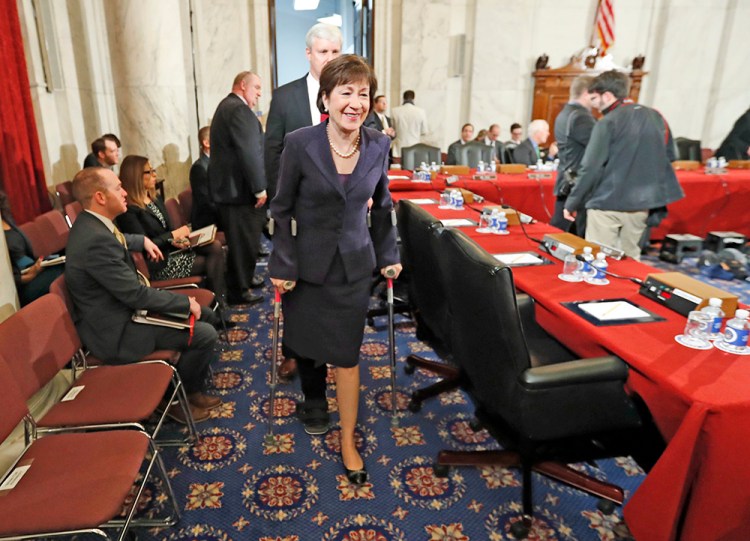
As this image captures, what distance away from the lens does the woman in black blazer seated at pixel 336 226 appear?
6.01 feet

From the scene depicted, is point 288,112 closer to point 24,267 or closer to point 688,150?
point 24,267

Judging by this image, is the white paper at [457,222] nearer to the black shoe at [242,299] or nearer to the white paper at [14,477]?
the black shoe at [242,299]

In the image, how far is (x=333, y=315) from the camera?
204 cm

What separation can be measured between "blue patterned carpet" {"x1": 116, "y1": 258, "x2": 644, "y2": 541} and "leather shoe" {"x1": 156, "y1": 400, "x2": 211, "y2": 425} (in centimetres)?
4

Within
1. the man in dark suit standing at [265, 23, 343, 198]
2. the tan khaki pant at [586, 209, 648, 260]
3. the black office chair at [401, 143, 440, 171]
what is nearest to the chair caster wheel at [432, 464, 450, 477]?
the man in dark suit standing at [265, 23, 343, 198]

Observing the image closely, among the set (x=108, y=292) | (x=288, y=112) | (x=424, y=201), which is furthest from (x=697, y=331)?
(x=424, y=201)

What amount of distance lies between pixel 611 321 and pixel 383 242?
0.93 meters

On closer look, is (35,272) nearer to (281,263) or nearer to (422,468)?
(281,263)

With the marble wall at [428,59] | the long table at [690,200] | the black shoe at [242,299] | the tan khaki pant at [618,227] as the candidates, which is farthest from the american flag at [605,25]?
the black shoe at [242,299]

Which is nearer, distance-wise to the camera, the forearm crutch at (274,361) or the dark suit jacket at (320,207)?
the dark suit jacket at (320,207)

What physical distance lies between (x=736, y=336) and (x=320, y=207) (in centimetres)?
147

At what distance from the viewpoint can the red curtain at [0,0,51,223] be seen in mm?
3678

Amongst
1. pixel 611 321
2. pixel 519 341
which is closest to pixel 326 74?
pixel 519 341

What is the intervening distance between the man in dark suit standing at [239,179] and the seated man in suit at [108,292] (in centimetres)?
161
